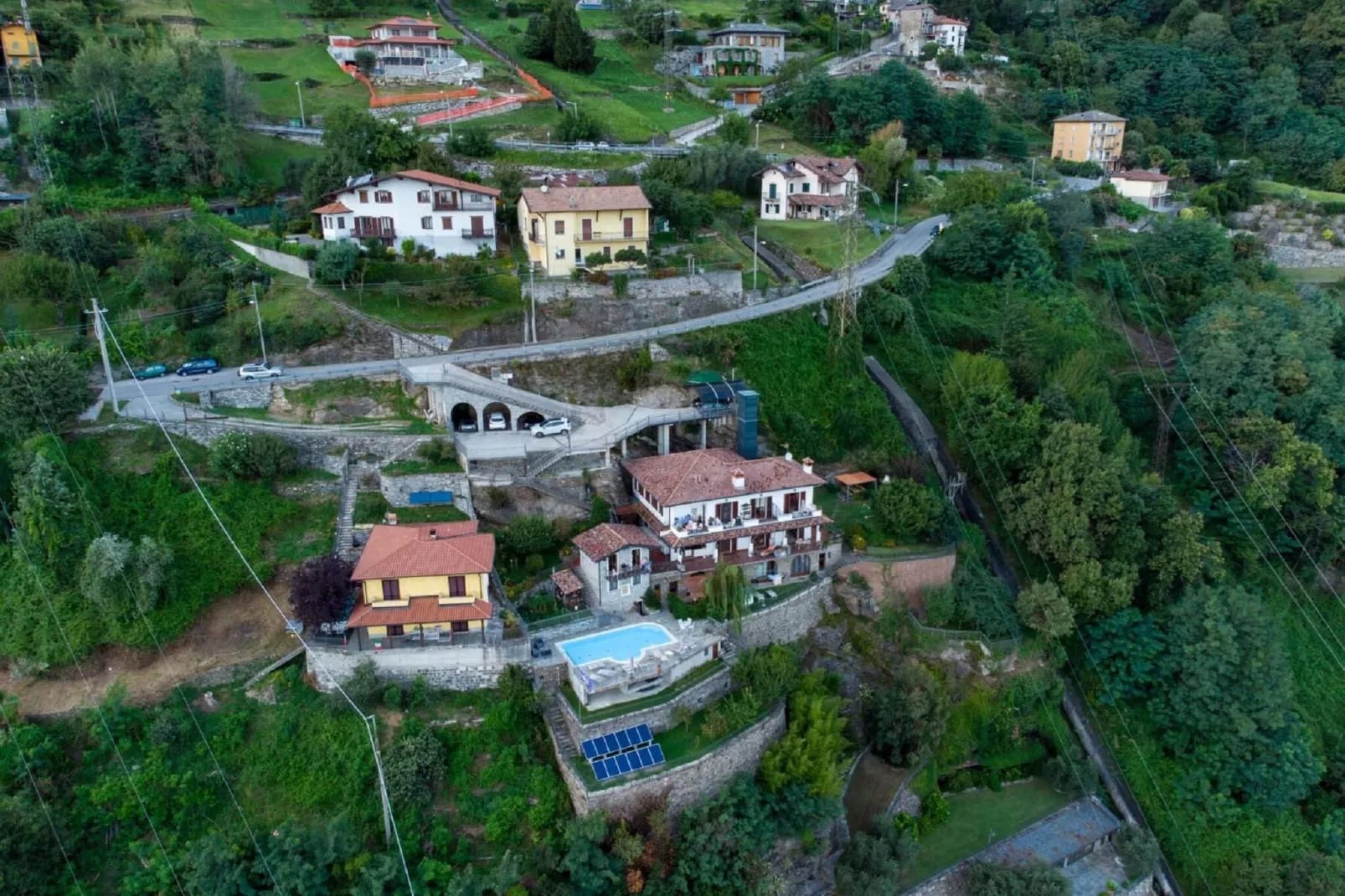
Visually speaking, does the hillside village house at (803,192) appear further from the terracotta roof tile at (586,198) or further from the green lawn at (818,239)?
the terracotta roof tile at (586,198)

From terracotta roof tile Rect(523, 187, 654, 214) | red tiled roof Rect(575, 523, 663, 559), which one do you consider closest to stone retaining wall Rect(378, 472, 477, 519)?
red tiled roof Rect(575, 523, 663, 559)

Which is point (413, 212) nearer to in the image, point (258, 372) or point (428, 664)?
point (258, 372)

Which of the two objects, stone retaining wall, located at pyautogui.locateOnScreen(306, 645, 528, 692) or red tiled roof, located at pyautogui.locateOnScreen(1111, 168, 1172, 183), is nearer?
stone retaining wall, located at pyautogui.locateOnScreen(306, 645, 528, 692)

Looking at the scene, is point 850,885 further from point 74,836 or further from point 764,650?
point 74,836

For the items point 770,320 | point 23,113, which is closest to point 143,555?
point 770,320

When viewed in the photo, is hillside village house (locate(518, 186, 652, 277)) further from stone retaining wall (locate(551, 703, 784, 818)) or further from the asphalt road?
stone retaining wall (locate(551, 703, 784, 818))

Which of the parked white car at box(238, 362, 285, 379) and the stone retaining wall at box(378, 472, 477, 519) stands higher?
the parked white car at box(238, 362, 285, 379)

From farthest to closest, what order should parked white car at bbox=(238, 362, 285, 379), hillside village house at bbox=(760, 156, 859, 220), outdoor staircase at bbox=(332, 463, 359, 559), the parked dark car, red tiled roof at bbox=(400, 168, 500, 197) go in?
hillside village house at bbox=(760, 156, 859, 220), red tiled roof at bbox=(400, 168, 500, 197), the parked dark car, parked white car at bbox=(238, 362, 285, 379), outdoor staircase at bbox=(332, 463, 359, 559)
